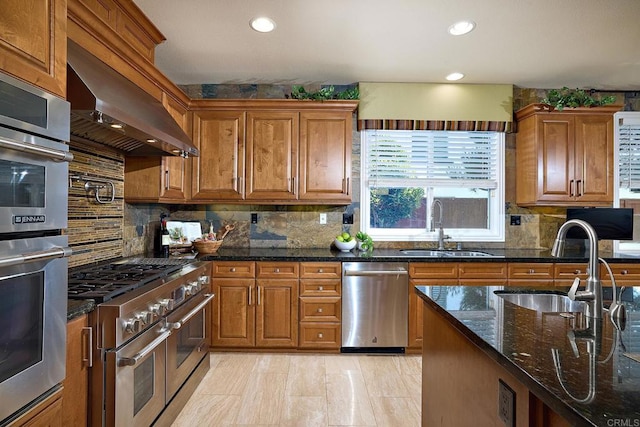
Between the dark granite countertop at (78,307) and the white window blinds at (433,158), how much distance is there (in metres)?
2.89

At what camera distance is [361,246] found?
363cm

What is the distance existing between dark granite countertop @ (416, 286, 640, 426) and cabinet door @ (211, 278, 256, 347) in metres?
2.05

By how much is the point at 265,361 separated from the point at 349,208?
5.55 ft

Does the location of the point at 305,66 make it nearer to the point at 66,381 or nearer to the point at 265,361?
the point at 265,361

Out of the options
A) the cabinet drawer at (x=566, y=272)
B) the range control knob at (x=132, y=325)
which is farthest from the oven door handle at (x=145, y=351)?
the cabinet drawer at (x=566, y=272)

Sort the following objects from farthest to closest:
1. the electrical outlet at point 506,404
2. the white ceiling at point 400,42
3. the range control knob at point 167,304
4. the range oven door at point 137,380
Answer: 1. the white ceiling at point 400,42
2. the range control knob at point 167,304
3. the range oven door at point 137,380
4. the electrical outlet at point 506,404

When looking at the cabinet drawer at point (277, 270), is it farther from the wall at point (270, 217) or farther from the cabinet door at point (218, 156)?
the cabinet door at point (218, 156)

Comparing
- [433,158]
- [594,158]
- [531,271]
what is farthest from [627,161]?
[433,158]

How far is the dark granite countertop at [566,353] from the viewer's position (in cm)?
71

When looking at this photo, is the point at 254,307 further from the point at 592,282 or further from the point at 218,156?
the point at 592,282

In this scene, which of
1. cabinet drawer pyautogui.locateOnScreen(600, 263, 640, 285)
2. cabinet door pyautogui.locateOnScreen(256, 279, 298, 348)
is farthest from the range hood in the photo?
cabinet drawer pyautogui.locateOnScreen(600, 263, 640, 285)

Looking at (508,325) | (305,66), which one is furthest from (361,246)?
(508,325)

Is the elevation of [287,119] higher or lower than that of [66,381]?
higher

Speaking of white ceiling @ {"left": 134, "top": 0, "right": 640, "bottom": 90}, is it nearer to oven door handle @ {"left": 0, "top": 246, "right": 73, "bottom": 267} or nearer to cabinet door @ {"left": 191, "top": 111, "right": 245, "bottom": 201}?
cabinet door @ {"left": 191, "top": 111, "right": 245, "bottom": 201}
